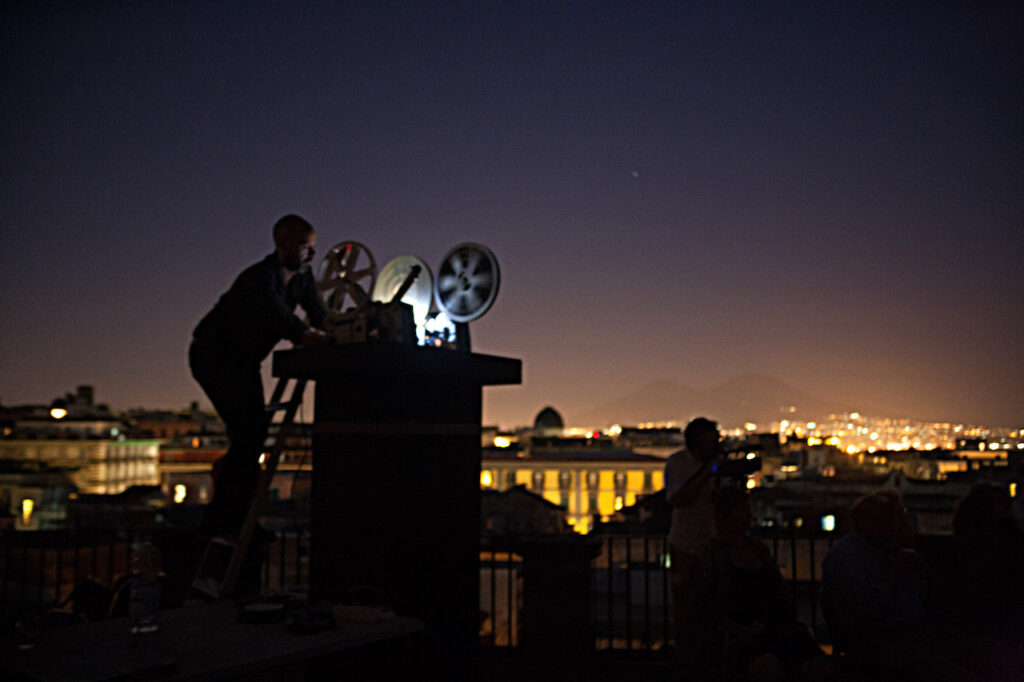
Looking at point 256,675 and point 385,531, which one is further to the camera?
point 385,531

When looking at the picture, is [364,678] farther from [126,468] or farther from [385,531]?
[126,468]

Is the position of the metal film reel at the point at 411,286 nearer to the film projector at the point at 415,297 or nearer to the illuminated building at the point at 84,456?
the film projector at the point at 415,297

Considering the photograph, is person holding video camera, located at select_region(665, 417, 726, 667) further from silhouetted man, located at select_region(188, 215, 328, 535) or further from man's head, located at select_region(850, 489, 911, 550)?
silhouetted man, located at select_region(188, 215, 328, 535)

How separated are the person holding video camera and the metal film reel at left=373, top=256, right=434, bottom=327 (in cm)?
196

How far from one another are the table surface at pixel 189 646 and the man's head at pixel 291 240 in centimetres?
184

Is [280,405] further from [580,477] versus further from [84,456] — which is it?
[84,456]

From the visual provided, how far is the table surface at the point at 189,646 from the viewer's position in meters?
Result: 2.80

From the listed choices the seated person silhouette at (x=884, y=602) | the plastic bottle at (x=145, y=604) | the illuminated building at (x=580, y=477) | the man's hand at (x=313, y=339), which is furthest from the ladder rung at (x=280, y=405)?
the illuminated building at (x=580, y=477)

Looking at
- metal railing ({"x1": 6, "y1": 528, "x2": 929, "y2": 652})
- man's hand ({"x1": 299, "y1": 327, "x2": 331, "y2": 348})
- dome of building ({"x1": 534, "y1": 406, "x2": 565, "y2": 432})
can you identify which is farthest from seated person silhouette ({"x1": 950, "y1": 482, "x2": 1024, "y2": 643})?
dome of building ({"x1": 534, "y1": 406, "x2": 565, "y2": 432})

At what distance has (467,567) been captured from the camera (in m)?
3.98

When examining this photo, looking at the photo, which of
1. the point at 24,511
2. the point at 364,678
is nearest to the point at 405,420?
the point at 364,678

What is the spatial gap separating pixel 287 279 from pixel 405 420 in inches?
48.0

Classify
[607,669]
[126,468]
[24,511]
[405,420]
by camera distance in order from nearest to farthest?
1. [405,420]
2. [607,669]
3. [24,511]
4. [126,468]

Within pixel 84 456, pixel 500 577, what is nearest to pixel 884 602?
pixel 500 577
